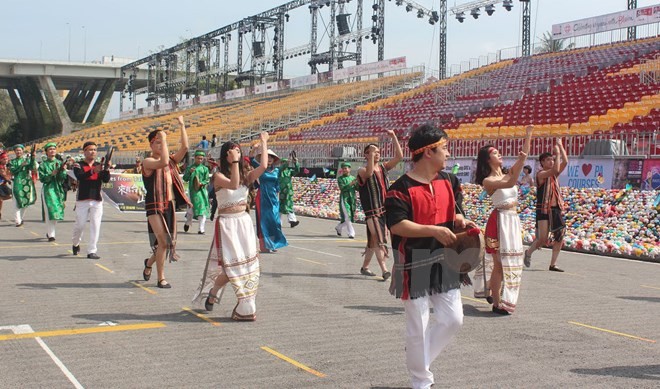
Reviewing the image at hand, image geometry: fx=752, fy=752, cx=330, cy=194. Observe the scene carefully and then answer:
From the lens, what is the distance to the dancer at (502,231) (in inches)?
290

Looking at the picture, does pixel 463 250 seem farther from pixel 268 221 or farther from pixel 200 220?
pixel 200 220

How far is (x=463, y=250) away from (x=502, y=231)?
2.93 meters

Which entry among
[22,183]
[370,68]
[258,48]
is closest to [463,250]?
[22,183]

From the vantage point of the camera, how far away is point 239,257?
6941 mm

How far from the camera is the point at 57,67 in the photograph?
73.1 meters

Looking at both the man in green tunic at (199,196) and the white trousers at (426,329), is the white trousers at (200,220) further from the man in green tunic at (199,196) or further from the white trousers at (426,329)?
the white trousers at (426,329)

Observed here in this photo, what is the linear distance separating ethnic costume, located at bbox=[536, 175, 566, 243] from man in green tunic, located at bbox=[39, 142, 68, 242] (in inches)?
329

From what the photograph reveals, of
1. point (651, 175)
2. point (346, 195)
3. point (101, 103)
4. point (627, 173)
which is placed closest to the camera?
point (346, 195)

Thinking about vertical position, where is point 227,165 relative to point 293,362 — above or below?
above

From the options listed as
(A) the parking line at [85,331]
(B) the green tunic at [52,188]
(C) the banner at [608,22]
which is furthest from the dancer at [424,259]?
(C) the banner at [608,22]

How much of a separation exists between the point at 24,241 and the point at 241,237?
8308 millimetres

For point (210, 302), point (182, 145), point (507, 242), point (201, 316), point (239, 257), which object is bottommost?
point (201, 316)

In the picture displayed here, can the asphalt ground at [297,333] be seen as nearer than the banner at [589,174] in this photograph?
Yes

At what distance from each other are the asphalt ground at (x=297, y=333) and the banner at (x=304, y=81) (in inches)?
1809
